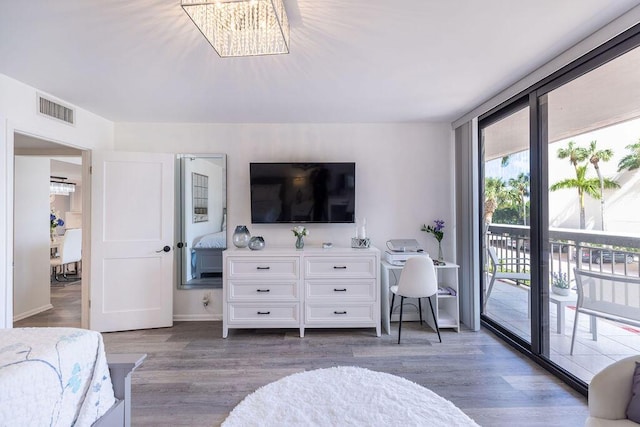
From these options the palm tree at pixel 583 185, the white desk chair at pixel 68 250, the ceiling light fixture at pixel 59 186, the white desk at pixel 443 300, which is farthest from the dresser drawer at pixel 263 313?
the ceiling light fixture at pixel 59 186

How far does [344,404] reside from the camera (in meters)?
1.98

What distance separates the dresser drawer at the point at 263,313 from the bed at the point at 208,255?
0.67 m

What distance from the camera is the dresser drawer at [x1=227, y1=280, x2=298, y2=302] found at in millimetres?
3159

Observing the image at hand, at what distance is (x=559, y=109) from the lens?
2.39 metres

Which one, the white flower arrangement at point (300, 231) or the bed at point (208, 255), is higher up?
the white flower arrangement at point (300, 231)

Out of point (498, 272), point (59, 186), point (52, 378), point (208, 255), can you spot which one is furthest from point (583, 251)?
point (59, 186)

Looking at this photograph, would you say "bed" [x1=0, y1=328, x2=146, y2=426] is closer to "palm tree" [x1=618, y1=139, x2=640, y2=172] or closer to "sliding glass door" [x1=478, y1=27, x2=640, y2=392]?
"sliding glass door" [x1=478, y1=27, x2=640, y2=392]

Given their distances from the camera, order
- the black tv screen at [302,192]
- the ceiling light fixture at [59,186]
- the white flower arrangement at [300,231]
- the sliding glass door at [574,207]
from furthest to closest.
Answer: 1. the ceiling light fixture at [59,186]
2. the black tv screen at [302,192]
3. the white flower arrangement at [300,231]
4. the sliding glass door at [574,207]

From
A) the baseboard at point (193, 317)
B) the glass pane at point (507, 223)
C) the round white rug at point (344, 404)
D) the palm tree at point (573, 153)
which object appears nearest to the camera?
the round white rug at point (344, 404)

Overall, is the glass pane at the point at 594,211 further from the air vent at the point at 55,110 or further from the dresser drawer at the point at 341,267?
the air vent at the point at 55,110

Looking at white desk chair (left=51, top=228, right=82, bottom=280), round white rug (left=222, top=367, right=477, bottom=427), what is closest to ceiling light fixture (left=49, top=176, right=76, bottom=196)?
white desk chair (left=51, top=228, right=82, bottom=280)

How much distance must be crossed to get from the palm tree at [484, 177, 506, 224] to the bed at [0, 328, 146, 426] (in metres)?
3.43

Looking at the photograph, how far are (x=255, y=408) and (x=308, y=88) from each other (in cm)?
253

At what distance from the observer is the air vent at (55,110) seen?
266cm
